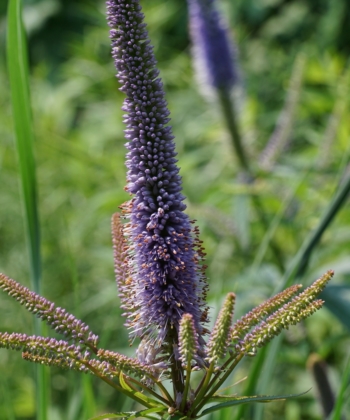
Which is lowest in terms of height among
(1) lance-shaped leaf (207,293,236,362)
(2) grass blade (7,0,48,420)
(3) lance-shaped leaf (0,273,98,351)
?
(1) lance-shaped leaf (207,293,236,362)

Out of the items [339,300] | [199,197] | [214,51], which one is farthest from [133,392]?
[214,51]

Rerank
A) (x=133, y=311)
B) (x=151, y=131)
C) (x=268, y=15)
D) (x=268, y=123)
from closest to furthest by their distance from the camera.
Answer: (x=151, y=131) < (x=133, y=311) < (x=268, y=123) < (x=268, y=15)

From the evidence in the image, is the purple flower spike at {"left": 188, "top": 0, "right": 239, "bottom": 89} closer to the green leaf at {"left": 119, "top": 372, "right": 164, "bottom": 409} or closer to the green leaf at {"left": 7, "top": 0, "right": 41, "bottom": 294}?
the green leaf at {"left": 7, "top": 0, "right": 41, "bottom": 294}

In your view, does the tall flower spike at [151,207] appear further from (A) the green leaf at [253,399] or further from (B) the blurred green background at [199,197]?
(B) the blurred green background at [199,197]

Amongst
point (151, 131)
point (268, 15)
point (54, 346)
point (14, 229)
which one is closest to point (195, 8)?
point (14, 229)

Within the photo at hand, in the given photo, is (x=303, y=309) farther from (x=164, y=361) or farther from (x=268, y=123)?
(x=268, y=123)

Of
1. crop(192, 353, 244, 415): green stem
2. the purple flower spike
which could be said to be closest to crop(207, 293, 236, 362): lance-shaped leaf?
crop(192, 353, 244, 415): green stem
